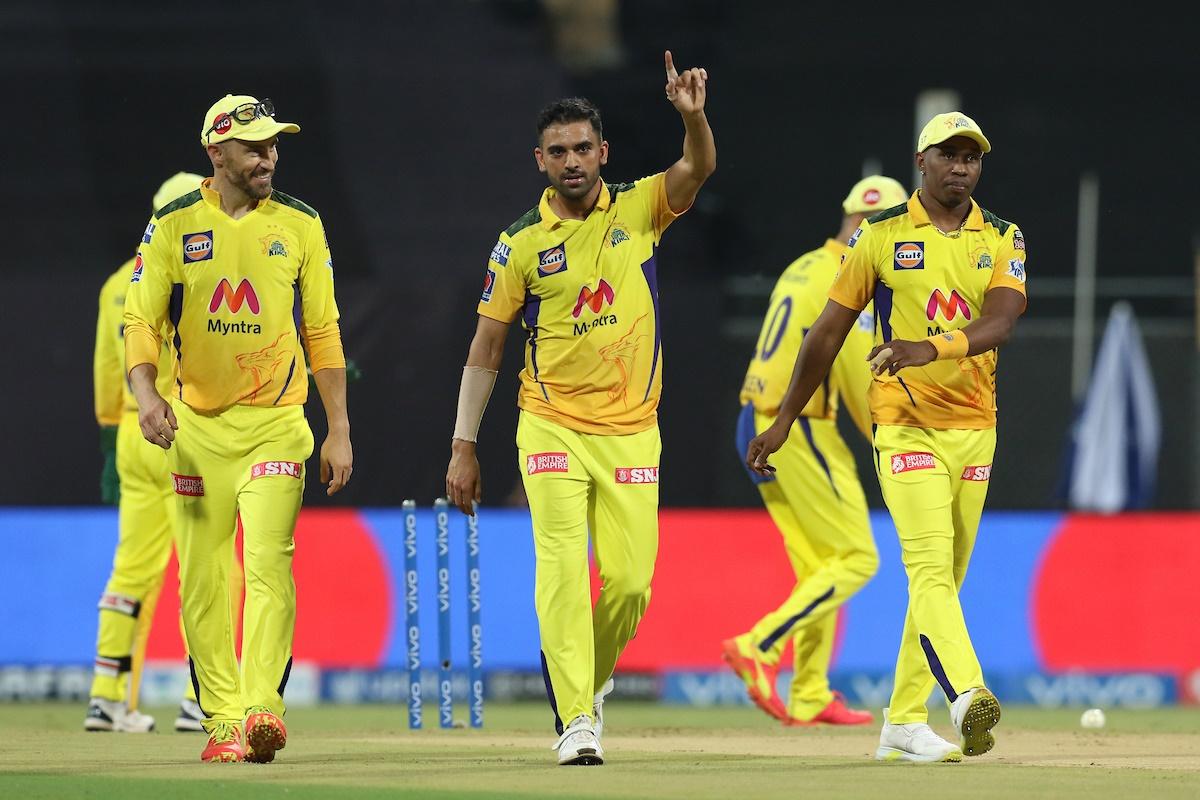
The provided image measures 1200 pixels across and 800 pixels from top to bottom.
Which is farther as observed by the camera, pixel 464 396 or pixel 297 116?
pixel 297 116

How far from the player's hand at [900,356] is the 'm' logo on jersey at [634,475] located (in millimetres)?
899

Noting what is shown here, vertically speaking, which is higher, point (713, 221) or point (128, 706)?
point (713, 221)

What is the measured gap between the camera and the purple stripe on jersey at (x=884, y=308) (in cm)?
777

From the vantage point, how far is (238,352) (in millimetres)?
7684

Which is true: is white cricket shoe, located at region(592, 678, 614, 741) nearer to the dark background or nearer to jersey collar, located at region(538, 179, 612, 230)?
jersey collar, located at region(538, 179, 612, 230)

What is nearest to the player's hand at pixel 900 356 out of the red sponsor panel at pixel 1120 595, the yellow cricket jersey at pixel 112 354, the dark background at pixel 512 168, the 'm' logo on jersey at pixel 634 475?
the 'm' logo on jersey at pixel 634 475

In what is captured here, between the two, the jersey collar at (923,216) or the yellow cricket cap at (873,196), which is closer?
the jersey collar at (923,216)

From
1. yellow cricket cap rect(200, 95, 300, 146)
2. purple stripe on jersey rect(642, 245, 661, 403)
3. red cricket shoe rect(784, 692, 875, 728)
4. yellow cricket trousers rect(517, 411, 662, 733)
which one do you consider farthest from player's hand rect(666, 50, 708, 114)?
red cricket shoe rect(784, 692, 875, 728)

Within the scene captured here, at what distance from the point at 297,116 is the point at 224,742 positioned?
27.8 ft

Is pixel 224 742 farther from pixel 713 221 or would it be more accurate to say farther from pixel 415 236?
pixel 713 221

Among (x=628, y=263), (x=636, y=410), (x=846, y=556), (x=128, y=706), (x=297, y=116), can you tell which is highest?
(x=297, y=116)

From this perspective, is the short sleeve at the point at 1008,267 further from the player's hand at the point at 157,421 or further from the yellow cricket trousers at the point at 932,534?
the player's hand at the point at 157,421

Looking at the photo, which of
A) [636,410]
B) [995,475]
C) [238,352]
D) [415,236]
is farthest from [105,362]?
[995,475]

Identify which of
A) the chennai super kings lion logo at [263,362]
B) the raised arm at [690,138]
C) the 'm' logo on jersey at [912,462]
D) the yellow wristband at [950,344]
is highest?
the raised arm at [690,138]
